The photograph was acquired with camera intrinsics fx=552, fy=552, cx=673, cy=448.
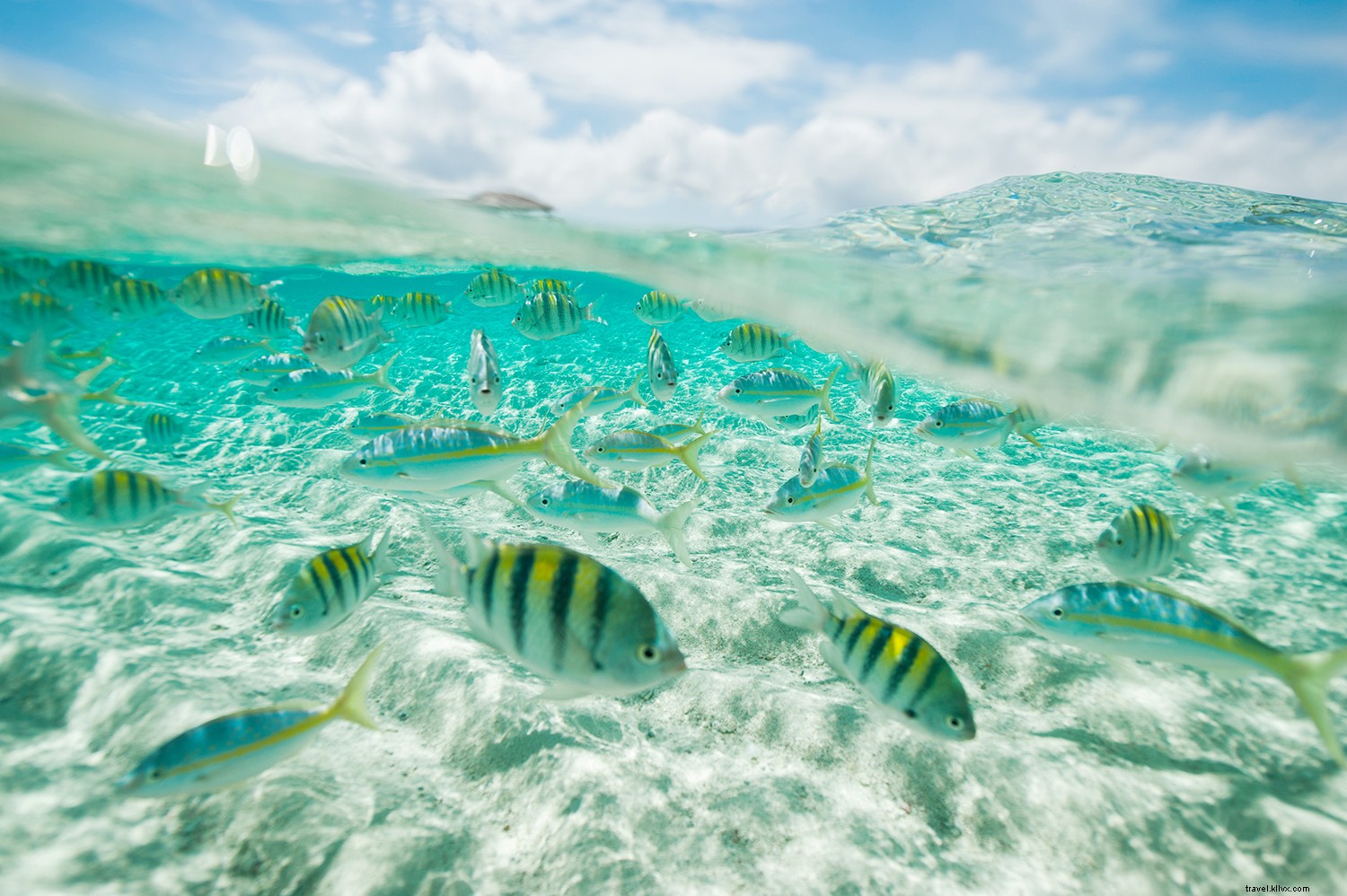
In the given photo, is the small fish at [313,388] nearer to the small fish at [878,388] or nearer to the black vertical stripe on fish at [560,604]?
the black vertical stripe on fish at [560,604]

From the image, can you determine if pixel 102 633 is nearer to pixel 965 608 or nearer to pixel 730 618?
pixel 730 618

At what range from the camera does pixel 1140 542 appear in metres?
3.84

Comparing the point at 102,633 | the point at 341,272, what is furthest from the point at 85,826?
the point at 341,272

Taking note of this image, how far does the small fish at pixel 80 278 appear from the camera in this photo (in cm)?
730

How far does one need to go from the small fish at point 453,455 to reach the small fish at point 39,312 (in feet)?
23.7

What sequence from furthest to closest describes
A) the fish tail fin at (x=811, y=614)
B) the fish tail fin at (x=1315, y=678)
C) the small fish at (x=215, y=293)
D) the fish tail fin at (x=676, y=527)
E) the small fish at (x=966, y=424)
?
the small fish at (x=215, y=293) → the small fish at (x=966, y=424) → the fish tail fin at (x=676, y=527) → the fish tail fin at (x=811, y=614) → the fish tail fin at (x=1315, y=678)

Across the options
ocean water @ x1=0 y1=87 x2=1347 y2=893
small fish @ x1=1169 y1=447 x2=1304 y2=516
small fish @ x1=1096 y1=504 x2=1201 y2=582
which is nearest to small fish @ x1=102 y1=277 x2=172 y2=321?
ocean water @ x1=0 y1=87 x2=1347 y2=893

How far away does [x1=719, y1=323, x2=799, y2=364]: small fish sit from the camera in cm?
622

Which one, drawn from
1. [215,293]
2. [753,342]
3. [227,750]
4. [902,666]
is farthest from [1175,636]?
[215,293]

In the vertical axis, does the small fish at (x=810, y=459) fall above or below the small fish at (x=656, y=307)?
below

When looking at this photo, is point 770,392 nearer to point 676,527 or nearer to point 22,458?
point 676,527

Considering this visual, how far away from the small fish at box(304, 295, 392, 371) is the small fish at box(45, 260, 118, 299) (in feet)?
15.0

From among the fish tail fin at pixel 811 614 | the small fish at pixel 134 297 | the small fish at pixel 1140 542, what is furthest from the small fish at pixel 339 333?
the small fish at pixel 1140 542

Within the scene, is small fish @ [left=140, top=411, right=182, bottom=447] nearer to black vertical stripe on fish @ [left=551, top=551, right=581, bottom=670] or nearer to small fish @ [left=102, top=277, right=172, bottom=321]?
small fish @ [left=102, top=277, right=172, bottom=321]
